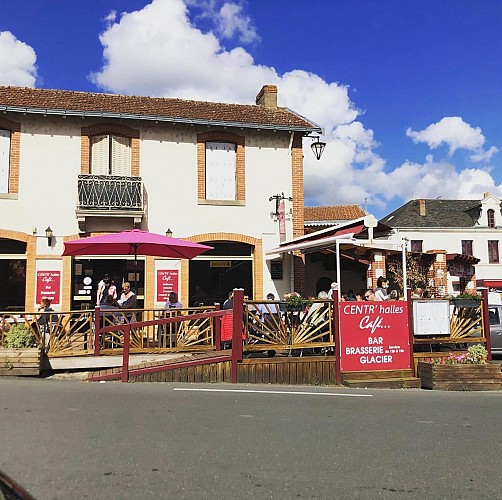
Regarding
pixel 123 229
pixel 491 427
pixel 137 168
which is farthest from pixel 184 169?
pixel 491 427

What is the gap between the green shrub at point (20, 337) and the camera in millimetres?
9727

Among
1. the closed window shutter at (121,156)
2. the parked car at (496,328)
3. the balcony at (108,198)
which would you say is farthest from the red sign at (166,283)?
the parked car at (496,328)

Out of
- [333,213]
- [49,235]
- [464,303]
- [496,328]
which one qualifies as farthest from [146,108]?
[333,213]

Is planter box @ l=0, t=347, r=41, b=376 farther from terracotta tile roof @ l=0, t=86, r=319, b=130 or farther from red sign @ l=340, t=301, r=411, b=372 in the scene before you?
terracotta tile roof @ l=0, t=86, r=319, b=130

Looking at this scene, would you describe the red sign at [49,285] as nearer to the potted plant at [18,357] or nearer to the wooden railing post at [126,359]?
the potted plant at [18,357]

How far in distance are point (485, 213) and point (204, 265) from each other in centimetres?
3755

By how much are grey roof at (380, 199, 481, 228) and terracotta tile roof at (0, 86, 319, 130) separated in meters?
30.9

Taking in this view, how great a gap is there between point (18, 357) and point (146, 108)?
8.56 meters

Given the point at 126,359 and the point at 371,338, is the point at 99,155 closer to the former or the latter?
the point at 126,359

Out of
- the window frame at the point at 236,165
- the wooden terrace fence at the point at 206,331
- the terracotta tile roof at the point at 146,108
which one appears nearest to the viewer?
the wooden terrace fence at the point at 206,331

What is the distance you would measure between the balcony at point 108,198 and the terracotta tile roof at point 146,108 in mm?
1812

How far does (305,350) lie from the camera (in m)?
10.4

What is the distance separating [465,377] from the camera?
381 inches

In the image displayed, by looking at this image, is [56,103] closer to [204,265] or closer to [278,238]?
[204,265]
